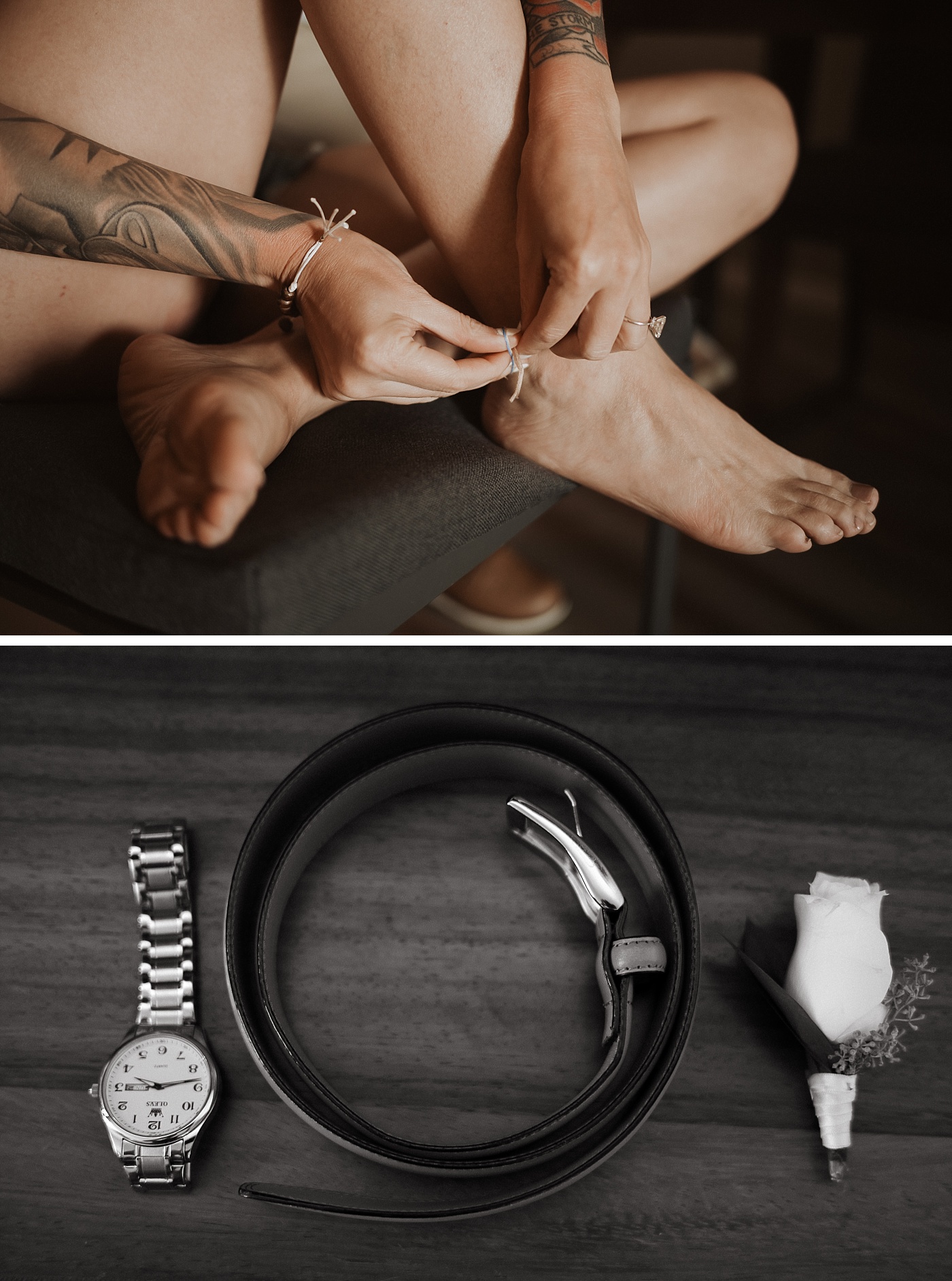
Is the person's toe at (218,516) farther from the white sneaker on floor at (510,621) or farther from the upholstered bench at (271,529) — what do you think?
the white sneaker on floor at (510,621)

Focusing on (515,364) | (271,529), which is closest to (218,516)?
(271,529)

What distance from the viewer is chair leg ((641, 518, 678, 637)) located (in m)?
0.39

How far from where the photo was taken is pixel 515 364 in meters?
0.32

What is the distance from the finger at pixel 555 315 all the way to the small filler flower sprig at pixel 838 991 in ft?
0.80

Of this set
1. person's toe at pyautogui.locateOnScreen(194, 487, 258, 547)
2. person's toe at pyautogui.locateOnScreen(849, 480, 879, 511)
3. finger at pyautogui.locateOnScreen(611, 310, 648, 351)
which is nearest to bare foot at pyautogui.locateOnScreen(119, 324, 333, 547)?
person's toe at pyautogui.locateOnScreen(194, 487, 258, 547)

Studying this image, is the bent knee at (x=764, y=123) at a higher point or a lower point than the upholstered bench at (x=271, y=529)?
higher

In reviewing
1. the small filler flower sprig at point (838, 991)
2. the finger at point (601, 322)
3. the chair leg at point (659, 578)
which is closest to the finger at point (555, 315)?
the finger at point (601, 322)

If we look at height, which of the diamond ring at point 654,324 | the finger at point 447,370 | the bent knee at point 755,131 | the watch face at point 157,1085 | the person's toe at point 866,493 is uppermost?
the bent knee at point 755,131

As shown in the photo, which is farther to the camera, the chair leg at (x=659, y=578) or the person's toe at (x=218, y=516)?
the chair leg at (x=659, y=578)

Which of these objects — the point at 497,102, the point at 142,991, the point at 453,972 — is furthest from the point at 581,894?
the point at 497,102

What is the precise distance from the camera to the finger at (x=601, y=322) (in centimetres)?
30

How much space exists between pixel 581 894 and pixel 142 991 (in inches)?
7.1

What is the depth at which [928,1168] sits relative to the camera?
0.31 m

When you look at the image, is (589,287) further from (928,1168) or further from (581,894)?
(928,1168)
